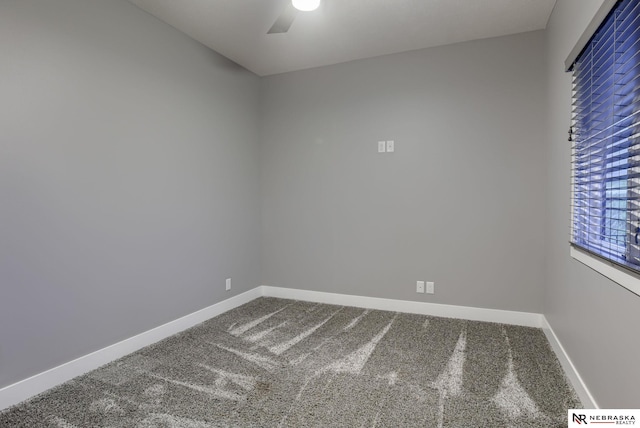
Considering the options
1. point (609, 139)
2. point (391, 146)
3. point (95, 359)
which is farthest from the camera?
point (391, 146)

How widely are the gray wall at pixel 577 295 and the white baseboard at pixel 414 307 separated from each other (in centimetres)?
30

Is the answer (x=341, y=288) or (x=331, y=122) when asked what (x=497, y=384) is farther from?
(x=331, y=122)

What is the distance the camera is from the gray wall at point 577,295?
1368mm

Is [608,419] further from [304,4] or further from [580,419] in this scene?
[304,4]

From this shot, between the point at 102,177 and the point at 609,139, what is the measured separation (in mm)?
2943

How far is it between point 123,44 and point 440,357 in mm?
3229

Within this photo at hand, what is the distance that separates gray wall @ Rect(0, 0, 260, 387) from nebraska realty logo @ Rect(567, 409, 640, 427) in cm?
281

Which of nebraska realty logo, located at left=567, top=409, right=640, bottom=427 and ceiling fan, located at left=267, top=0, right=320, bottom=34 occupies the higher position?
ceiling fan, located at left=267, top=0, right=320, bottom=34

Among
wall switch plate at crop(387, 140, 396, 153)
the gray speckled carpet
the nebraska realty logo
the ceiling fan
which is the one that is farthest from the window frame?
wall switch plate at crop(387, 140, 396, 153)

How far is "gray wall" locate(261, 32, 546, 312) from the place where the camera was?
3.08 meters

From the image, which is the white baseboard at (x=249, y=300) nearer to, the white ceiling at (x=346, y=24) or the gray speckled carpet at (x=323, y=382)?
the gray speckled carpet at (x=323, y=382)

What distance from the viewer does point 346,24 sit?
114 inches

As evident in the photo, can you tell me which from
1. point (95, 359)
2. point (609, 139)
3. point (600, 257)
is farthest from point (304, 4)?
point (95, 359)

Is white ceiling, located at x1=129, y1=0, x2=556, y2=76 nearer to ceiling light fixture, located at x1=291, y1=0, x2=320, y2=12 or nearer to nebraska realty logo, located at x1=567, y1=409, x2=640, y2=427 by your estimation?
ceiling light fixture, located at x1=291, y1=0, x2=320, y2=12
